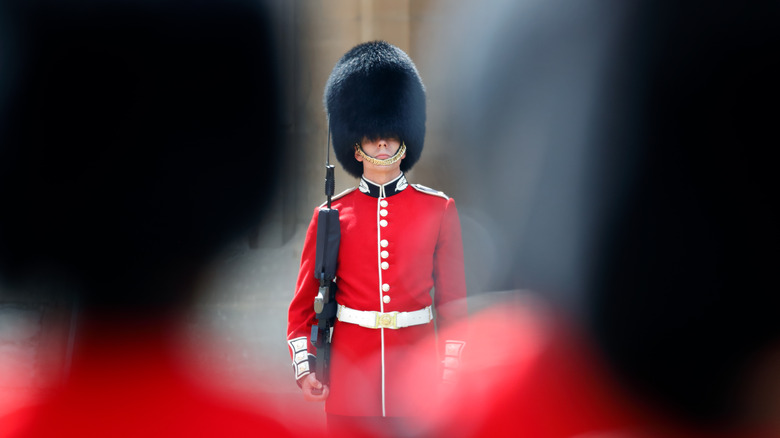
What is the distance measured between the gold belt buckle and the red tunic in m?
0.02

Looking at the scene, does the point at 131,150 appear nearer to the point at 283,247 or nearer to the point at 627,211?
the point at 283,247

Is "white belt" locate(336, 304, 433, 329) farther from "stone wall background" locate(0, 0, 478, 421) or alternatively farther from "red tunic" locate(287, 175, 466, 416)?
"stone wall background" locate(0, 0, 478, 421)

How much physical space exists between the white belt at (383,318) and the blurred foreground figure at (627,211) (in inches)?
51.9

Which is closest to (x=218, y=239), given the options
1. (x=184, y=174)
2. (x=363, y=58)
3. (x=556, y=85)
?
(x=184, y=174)

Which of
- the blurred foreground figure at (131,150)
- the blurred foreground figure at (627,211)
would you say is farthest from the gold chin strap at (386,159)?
the blurred foreground figure at (131,150)

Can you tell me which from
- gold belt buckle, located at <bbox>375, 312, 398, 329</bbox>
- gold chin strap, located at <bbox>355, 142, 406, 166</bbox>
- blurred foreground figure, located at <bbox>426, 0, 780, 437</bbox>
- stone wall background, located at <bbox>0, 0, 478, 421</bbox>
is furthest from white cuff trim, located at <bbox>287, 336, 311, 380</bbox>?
stone wall background, located at <bbox>0, 0, 478, 421</bbox>

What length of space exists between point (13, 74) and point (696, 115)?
3977mm

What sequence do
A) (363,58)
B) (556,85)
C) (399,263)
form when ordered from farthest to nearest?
(556,85) < (363,58) < (399,263)

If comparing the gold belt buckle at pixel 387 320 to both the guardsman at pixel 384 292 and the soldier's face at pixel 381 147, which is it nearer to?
the guardsman at pixel 384 292

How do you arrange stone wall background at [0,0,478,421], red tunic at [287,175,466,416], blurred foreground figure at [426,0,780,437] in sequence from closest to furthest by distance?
1. red tunic at [287,175,466,416]
2. blurred foreground figure at [426,0,780,437]
3. stone wall background at [0,0,478,421]

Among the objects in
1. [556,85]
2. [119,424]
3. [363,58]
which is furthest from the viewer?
[556,85]

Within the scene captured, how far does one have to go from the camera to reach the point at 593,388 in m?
3.62

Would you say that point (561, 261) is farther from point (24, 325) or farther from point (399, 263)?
point (24, 325)

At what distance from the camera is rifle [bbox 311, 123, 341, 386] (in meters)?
2.20
